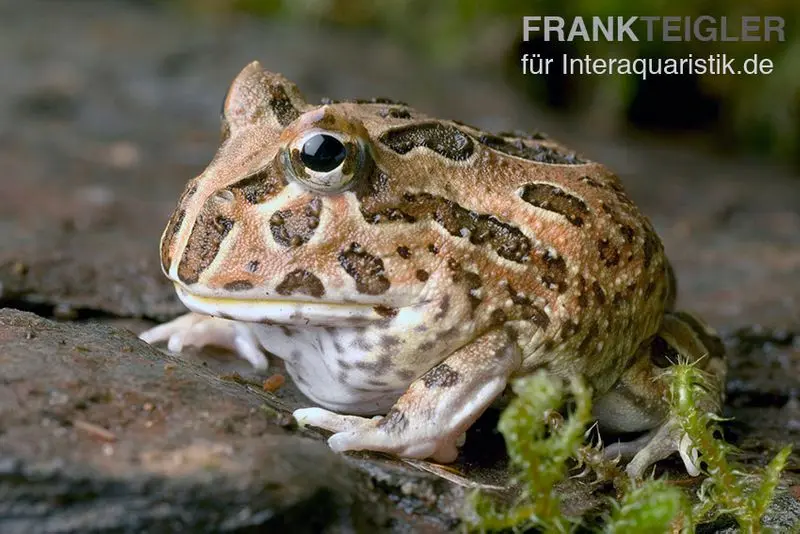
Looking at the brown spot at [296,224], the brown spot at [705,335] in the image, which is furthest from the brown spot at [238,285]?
the brown spot at [705,335]

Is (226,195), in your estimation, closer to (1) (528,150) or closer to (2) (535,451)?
(1) (528,150)

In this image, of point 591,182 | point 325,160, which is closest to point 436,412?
point 325,160

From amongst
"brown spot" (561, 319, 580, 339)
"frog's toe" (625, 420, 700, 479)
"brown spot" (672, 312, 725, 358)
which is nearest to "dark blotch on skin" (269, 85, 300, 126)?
"brown spot" (561, 319, 580, 339)

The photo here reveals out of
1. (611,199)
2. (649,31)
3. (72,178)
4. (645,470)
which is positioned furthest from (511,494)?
(649,31)

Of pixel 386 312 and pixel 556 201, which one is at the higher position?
pixel 556 201

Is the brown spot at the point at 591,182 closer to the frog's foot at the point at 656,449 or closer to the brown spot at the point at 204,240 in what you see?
the frog's foot at the point at 656,449

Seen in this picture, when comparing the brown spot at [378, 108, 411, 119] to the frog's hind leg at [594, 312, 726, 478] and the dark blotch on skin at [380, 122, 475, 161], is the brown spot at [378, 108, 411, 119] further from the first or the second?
the frog's hind leg at [594, 312, 726, 478]

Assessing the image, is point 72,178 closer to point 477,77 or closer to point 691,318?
point 477,77
